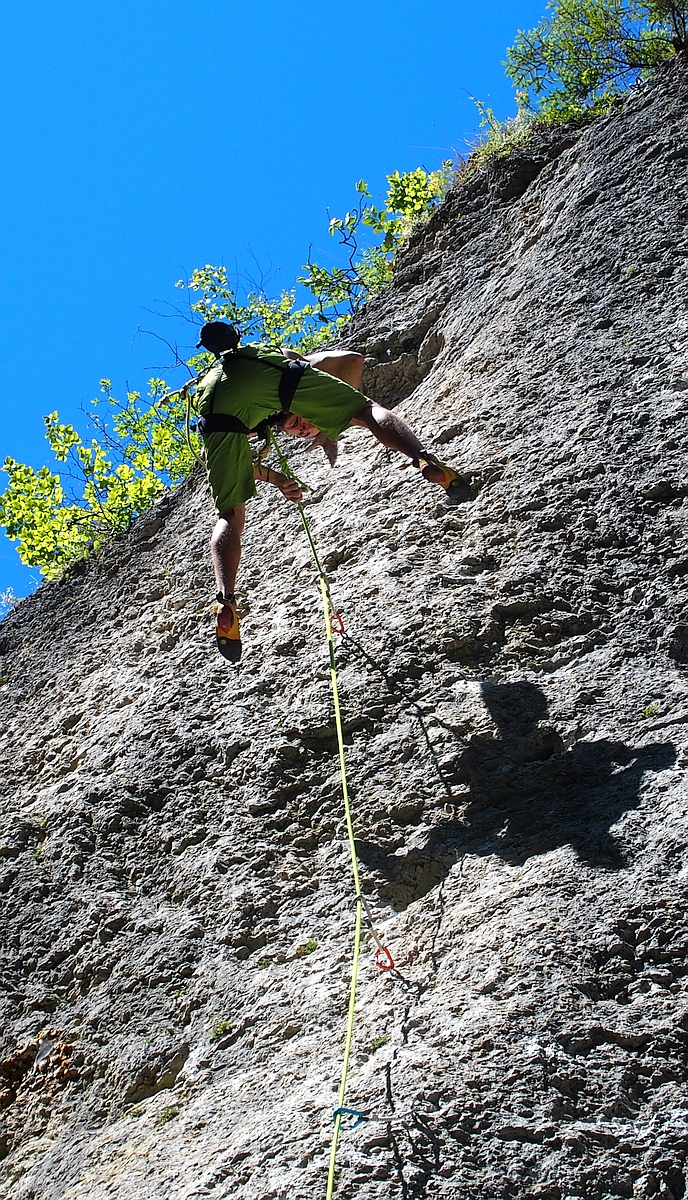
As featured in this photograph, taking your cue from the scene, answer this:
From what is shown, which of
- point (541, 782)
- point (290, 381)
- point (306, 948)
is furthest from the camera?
point (290, 381)

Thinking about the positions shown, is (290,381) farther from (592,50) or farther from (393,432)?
(592,50)

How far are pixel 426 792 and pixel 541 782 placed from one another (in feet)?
1.61

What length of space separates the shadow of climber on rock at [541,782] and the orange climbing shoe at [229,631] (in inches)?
44.7

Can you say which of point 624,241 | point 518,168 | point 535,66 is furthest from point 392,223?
point 624,241

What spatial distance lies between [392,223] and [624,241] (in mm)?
4443

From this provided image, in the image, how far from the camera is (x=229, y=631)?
4602mm

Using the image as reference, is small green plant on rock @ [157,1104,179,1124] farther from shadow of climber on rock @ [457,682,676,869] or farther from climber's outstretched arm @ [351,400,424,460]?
climber's outstretched arm @ [351,400,424,460]

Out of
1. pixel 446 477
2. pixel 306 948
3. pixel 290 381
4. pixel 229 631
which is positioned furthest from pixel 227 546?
pixel 306 948

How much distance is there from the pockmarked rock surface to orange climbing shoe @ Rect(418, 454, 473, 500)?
0.21m

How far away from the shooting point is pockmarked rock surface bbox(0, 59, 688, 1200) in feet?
9.84

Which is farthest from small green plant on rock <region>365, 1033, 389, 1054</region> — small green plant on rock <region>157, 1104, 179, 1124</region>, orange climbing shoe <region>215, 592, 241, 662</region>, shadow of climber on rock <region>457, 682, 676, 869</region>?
orange climbing shoe <region>215, 592, 241, 662</region>

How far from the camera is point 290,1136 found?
10.5ft

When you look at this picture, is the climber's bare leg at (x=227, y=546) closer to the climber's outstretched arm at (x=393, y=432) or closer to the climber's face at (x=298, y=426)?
the climber's face at (x=298, y=426)

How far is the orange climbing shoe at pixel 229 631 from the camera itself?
459 cm
